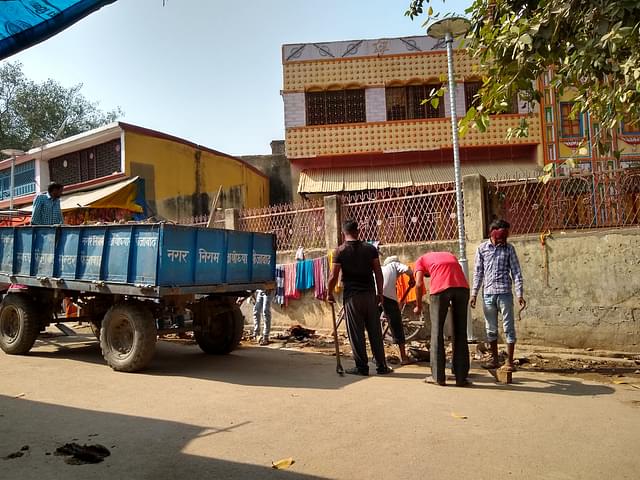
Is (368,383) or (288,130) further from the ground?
(288,130)

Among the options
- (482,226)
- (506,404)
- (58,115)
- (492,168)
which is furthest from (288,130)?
(58,115)

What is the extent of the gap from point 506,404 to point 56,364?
5.73m

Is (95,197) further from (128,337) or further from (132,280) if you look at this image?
(132,280)

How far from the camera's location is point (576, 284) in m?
7.77

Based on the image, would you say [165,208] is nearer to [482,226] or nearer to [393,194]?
Answer: [393,194]

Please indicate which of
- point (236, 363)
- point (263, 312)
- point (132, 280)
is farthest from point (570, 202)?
point (132, 280)

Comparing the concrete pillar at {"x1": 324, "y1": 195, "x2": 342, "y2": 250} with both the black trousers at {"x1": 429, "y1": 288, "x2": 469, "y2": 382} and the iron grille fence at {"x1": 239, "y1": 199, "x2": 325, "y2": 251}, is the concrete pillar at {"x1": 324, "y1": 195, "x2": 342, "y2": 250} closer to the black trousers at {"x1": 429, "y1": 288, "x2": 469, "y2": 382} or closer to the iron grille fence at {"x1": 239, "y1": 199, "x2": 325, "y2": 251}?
the iron grille fence at {"x1": 239, "y1": 199, "x2": 325, "y2": 251}

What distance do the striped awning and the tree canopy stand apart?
11.7m

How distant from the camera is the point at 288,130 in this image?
680 inches

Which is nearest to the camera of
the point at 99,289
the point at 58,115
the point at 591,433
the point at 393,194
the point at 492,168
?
the point at 591,433

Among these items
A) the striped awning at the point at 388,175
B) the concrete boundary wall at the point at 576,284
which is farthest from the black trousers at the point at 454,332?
the striped awning at the point at 388,175

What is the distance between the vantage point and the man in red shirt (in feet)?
18.5

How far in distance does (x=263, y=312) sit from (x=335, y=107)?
9.83 metres

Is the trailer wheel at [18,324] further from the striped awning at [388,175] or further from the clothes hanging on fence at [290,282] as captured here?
the striped awning at [388,175]
